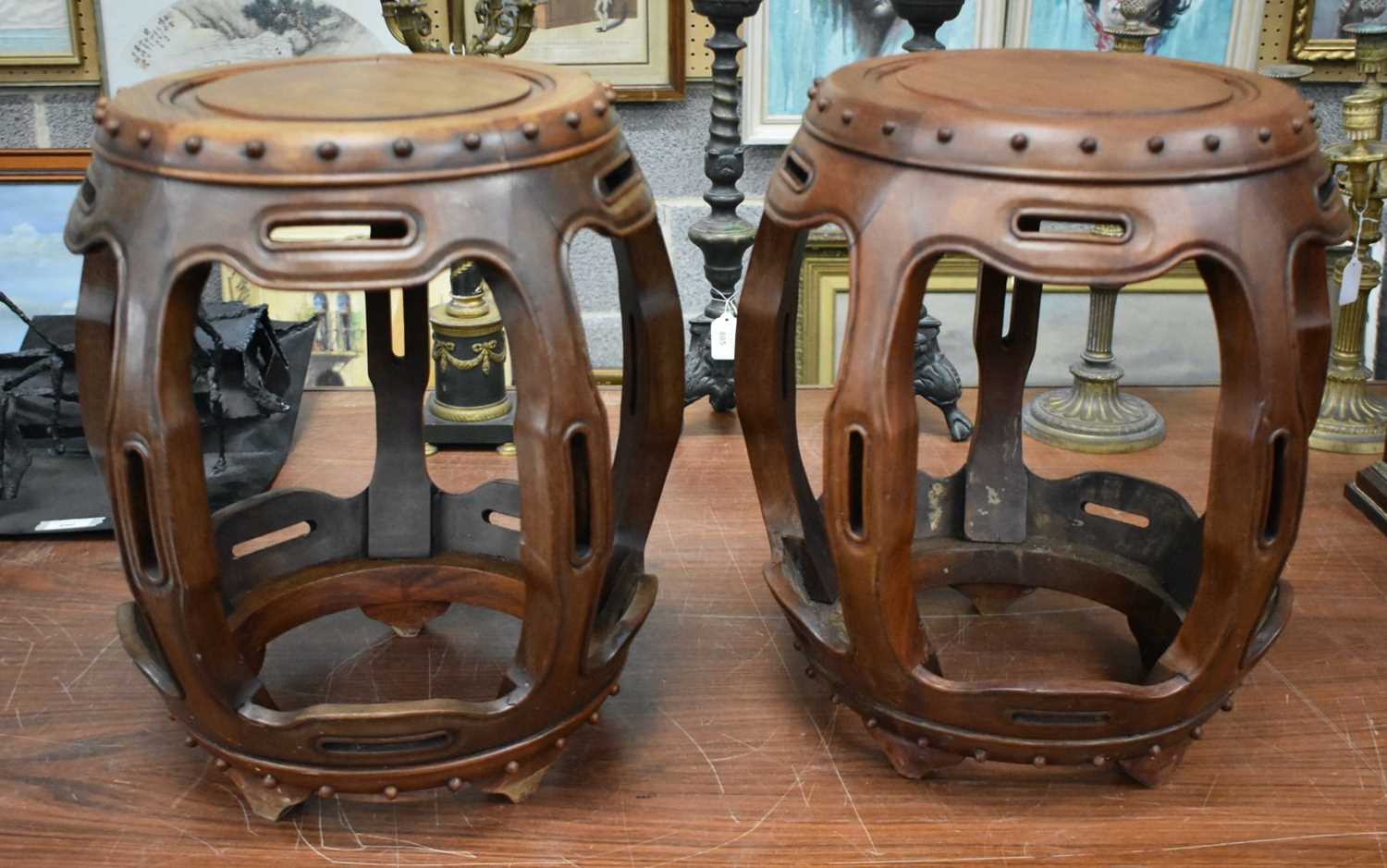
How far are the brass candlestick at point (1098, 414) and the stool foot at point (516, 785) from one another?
0.80 meters

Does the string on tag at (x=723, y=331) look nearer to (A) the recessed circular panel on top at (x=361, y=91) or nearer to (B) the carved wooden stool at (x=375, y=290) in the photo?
(B) the carved wooden stool at (x=375, y=290)

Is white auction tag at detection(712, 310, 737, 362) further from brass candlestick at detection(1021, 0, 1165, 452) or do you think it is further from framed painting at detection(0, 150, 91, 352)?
framed painting at detection(0, 150, 91, 352)

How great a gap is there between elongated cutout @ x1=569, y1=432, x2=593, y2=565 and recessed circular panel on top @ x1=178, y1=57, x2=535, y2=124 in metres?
0.23

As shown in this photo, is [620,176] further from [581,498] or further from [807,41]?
[807,41]

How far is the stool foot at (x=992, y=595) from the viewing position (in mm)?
1306

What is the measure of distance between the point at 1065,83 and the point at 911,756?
516 mm

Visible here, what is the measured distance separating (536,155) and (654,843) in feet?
1.67

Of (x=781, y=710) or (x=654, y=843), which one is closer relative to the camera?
(x=654, y=843)

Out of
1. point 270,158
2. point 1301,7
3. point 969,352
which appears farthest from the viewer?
point 969,352

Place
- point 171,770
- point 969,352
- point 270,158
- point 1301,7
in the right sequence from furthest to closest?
point 969,352
point 1301,7
point 171,770
point 270,158

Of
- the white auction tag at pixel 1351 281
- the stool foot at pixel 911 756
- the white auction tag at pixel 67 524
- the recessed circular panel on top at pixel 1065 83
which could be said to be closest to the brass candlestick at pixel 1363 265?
the white auction tag at pixel 1351 281

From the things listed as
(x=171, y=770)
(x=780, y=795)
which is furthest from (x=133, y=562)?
(x=780, y=795)

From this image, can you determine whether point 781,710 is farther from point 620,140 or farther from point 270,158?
point 270,158

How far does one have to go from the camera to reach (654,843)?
3.33ft
